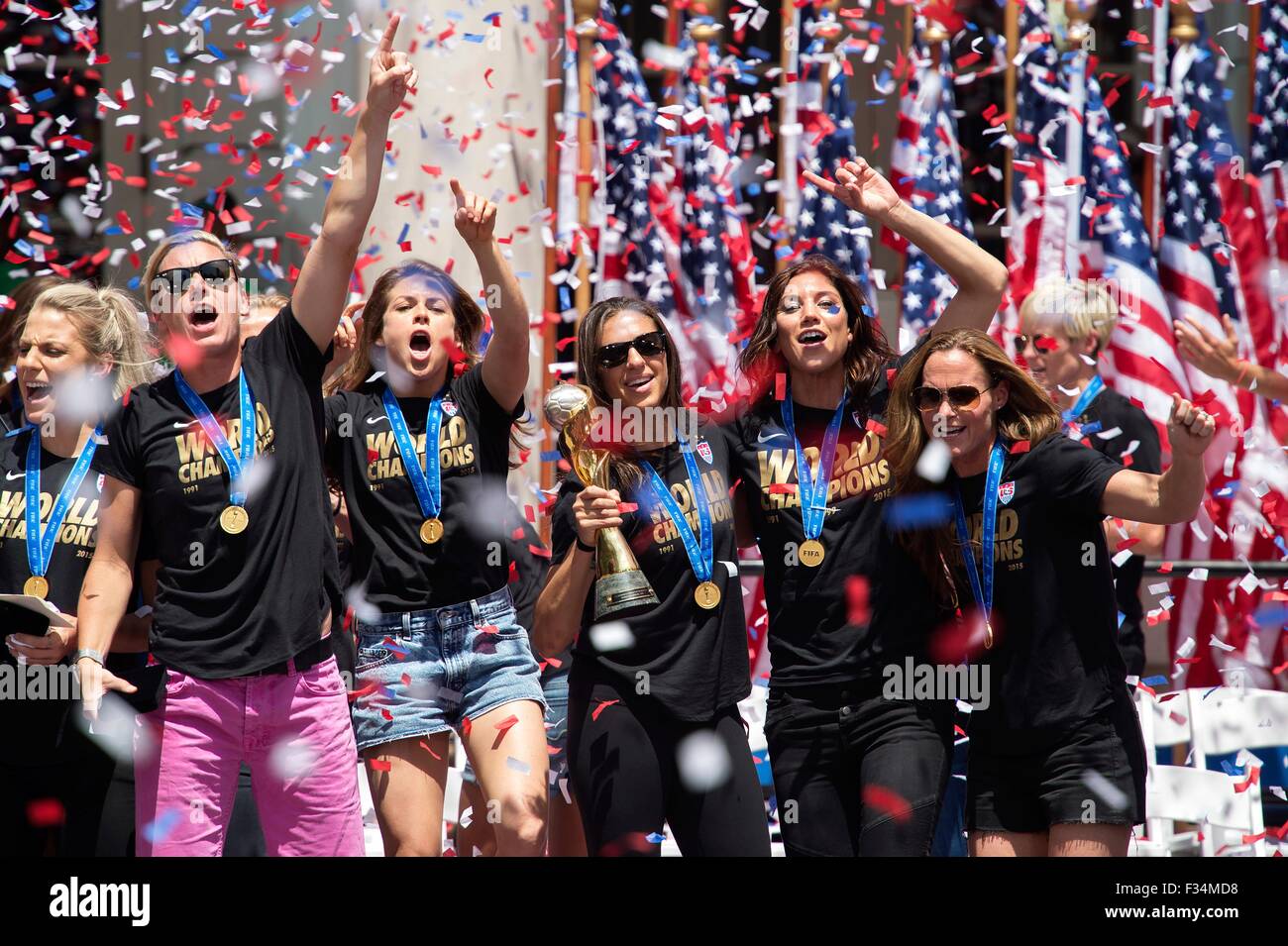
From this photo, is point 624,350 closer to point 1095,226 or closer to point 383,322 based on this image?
point 383,322

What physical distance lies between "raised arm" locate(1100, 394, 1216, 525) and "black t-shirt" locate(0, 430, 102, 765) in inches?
101

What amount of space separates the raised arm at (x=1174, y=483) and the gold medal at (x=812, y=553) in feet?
2.21

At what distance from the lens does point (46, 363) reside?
408cm

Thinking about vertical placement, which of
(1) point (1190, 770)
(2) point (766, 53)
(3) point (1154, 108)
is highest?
(2) point (766, 53)

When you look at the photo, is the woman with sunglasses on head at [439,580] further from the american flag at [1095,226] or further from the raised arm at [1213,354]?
the american flag at [1095,226]

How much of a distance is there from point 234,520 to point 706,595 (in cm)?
116

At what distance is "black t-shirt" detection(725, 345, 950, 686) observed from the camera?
3.67m

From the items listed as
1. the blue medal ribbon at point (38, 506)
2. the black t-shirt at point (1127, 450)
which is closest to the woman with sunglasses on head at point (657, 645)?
the blue medal ribbon at point (38, 506)

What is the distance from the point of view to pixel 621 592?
12.2ft

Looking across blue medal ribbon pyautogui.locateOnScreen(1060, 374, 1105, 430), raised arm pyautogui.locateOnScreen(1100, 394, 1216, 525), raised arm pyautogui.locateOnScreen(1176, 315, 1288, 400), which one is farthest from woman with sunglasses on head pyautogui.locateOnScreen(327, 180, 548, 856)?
blue medal ribbon pyautogui.locateOnScreen(1060, 374, 1105, 430)

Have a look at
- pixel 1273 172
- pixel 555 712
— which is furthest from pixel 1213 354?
pixel 1273 172

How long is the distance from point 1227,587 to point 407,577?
4.43 metres

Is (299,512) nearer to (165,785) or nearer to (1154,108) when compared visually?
(165,785)
